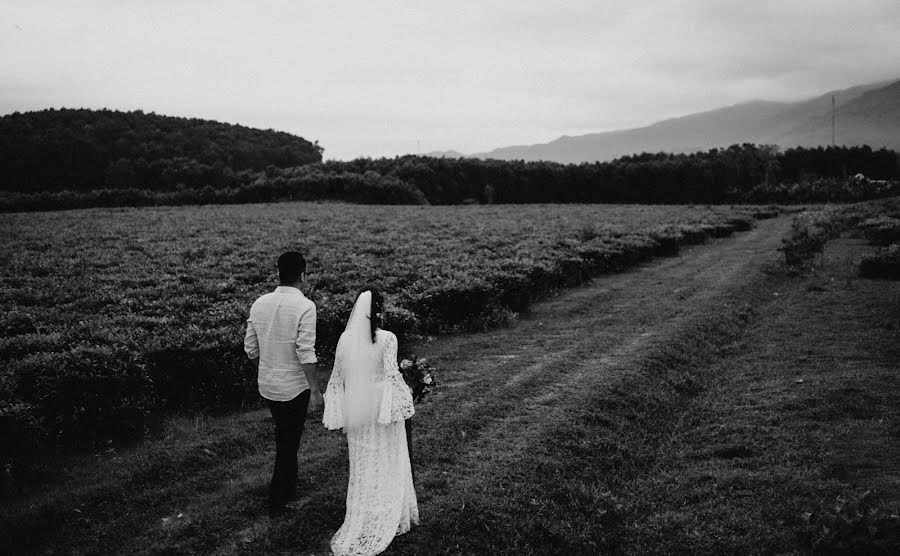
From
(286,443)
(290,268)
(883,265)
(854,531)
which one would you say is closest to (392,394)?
(286,443)

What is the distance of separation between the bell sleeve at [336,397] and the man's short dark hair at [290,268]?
35.4 inches

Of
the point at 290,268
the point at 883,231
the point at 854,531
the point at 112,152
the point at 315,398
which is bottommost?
the point at 854,531

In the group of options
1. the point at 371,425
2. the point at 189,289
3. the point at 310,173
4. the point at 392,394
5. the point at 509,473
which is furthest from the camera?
the point at 310,173

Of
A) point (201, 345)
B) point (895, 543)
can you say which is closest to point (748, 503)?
point (895, 543)

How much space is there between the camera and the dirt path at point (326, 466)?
6.18 meters

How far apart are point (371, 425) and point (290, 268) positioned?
186cm

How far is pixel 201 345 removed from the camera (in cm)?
985

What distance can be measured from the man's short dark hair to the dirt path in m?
2.73

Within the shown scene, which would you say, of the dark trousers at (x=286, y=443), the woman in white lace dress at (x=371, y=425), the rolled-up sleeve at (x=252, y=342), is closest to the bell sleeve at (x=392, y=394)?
the woman in white lace dress at (x=371, y=425)

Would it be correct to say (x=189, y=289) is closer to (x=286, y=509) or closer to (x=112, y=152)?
(x=286, y=509)

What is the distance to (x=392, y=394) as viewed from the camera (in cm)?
568

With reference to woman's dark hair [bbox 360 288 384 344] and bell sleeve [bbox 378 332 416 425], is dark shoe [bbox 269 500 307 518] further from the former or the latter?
woman's dark hair [bbox 360 288 384 344]

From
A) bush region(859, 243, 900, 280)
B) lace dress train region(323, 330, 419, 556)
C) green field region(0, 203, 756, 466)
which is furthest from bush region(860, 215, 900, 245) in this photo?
lace dress train region(323, 330, 419, 556)

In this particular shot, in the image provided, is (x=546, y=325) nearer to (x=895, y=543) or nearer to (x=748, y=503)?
(x=748, y=503)
